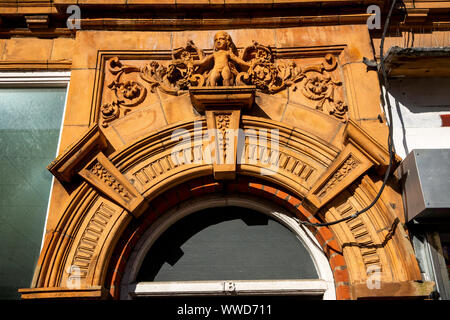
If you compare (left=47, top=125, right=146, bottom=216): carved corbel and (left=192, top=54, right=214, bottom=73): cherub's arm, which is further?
(left=192, top=54, right=214, bottom=73): cherub's arm

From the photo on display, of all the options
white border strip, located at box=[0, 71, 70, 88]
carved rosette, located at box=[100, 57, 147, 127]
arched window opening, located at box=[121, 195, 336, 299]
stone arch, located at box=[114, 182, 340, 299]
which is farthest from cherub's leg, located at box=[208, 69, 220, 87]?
white border strip, located at box=[0, 71, 70, 88]

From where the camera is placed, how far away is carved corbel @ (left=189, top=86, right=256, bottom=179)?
157 inches

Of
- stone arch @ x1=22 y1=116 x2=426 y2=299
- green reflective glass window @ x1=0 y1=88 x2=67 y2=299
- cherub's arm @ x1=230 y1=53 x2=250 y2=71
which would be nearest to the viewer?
stone arch @ x1=22 y1=116 x2=426 y2=299

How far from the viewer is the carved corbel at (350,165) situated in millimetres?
3811

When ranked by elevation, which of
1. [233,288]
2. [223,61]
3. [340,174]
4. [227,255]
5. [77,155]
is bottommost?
[233,288]

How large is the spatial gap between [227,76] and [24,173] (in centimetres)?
249

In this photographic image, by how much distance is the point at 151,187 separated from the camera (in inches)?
154

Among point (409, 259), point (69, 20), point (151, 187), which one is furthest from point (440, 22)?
point (69, 20)

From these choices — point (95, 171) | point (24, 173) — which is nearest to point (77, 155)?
point (95, 171)

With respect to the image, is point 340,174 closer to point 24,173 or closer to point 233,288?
point 233,288

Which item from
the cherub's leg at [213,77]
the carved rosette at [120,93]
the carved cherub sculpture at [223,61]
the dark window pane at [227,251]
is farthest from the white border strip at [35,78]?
the dark window pane at [227,251]

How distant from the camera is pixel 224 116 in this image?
418 centimetres

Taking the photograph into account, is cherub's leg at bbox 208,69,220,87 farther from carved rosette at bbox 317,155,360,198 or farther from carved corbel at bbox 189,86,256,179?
carved rosette at bbox 317,155,360,198

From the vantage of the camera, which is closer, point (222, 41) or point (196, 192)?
point (196, 192)
